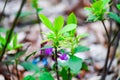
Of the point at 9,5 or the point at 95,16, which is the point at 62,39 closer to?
the point at 95,16

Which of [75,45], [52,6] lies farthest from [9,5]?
[75,45]

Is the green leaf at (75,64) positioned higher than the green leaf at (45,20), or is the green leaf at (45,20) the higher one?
the green leaf at (45,20)

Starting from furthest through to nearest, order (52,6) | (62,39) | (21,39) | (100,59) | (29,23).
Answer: (52,6), (29,23), (21,39), (100,59), (62,39)

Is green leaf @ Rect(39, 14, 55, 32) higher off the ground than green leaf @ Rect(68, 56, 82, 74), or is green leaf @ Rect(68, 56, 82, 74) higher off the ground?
green leaf @ Rect(39, 14, 55, 32)

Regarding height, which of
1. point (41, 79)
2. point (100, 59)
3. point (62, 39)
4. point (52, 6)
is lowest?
point (100, 59)

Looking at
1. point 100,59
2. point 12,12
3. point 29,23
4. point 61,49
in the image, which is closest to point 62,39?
point 61,49

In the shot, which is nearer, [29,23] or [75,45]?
[75,45]

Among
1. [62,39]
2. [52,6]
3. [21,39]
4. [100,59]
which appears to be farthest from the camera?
[52,6]

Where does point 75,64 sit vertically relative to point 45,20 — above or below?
below

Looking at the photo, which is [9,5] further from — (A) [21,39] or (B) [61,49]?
(B) [61,49]

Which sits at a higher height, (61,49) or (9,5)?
(61,49)
